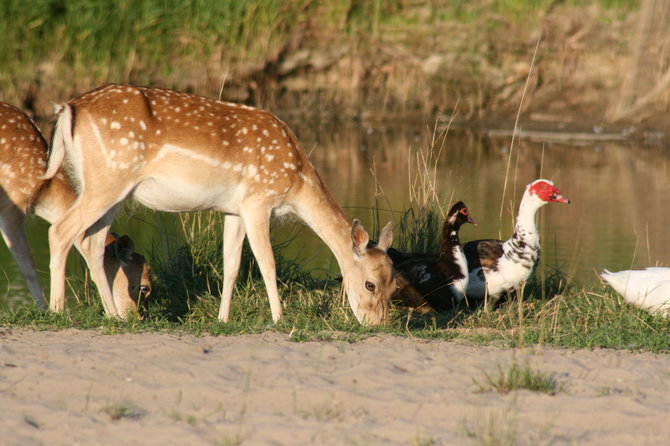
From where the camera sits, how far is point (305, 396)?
5477 mm

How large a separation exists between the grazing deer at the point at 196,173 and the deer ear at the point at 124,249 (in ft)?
1.54

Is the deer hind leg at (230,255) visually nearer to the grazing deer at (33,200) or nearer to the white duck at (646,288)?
the grazing deer at (33,200)

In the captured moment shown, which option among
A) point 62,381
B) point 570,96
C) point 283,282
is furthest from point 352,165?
point 62,381

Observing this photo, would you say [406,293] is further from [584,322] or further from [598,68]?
[598,68]

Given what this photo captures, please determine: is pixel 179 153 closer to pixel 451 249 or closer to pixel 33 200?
pixel 33 200

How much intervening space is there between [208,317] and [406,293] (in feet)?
5.48

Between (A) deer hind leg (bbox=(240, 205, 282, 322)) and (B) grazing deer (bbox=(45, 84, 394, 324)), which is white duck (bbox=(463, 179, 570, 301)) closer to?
(B) grazing deer (bbox=(45, 84, 394, 324))

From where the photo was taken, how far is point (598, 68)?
65.4 feet

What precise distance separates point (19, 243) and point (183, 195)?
1853 millimetres

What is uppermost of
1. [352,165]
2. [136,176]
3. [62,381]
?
[136,176]

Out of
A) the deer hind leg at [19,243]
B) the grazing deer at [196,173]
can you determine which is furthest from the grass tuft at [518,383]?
the deer hind leg at [19,243]

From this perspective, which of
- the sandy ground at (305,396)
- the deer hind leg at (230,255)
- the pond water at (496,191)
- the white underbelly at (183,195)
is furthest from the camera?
the pond water at (496,191)

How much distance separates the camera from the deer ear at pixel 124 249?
28.9 feet

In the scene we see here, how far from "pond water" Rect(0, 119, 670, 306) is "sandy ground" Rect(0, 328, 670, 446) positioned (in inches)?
131
